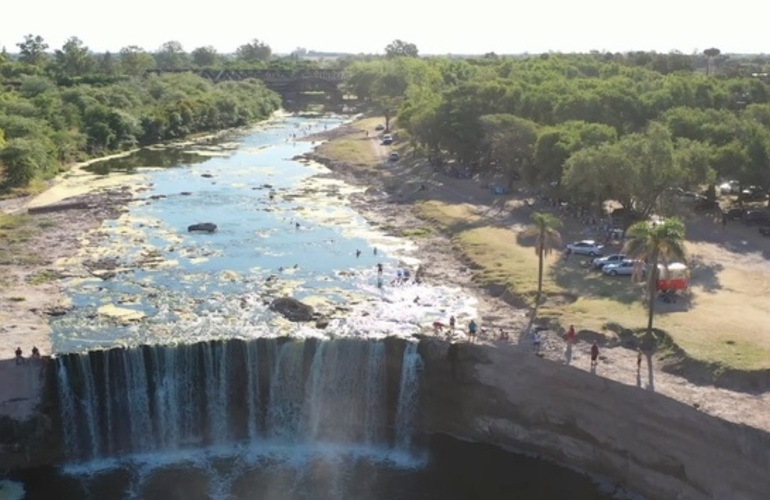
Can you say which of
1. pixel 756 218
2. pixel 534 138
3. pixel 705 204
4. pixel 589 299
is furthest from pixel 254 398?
pixel 534 138

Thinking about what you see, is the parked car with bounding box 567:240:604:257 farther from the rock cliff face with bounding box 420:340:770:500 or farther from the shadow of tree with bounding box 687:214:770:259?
the rock cliff face with bounding box 420:340:770:500

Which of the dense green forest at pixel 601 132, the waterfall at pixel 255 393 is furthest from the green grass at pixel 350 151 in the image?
the waterfall at pixel 255 393

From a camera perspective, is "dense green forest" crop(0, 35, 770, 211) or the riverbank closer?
the riverbank

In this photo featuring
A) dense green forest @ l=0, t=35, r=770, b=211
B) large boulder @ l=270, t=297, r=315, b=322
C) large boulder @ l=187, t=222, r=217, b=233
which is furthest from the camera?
large boulder @ l=187, t=222, r=217, b=233

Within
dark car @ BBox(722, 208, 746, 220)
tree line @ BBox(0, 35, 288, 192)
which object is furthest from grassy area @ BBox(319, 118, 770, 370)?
tree line @ BBox(0, 35, 288, 192)

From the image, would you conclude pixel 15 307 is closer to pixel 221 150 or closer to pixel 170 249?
pixel 170 249
